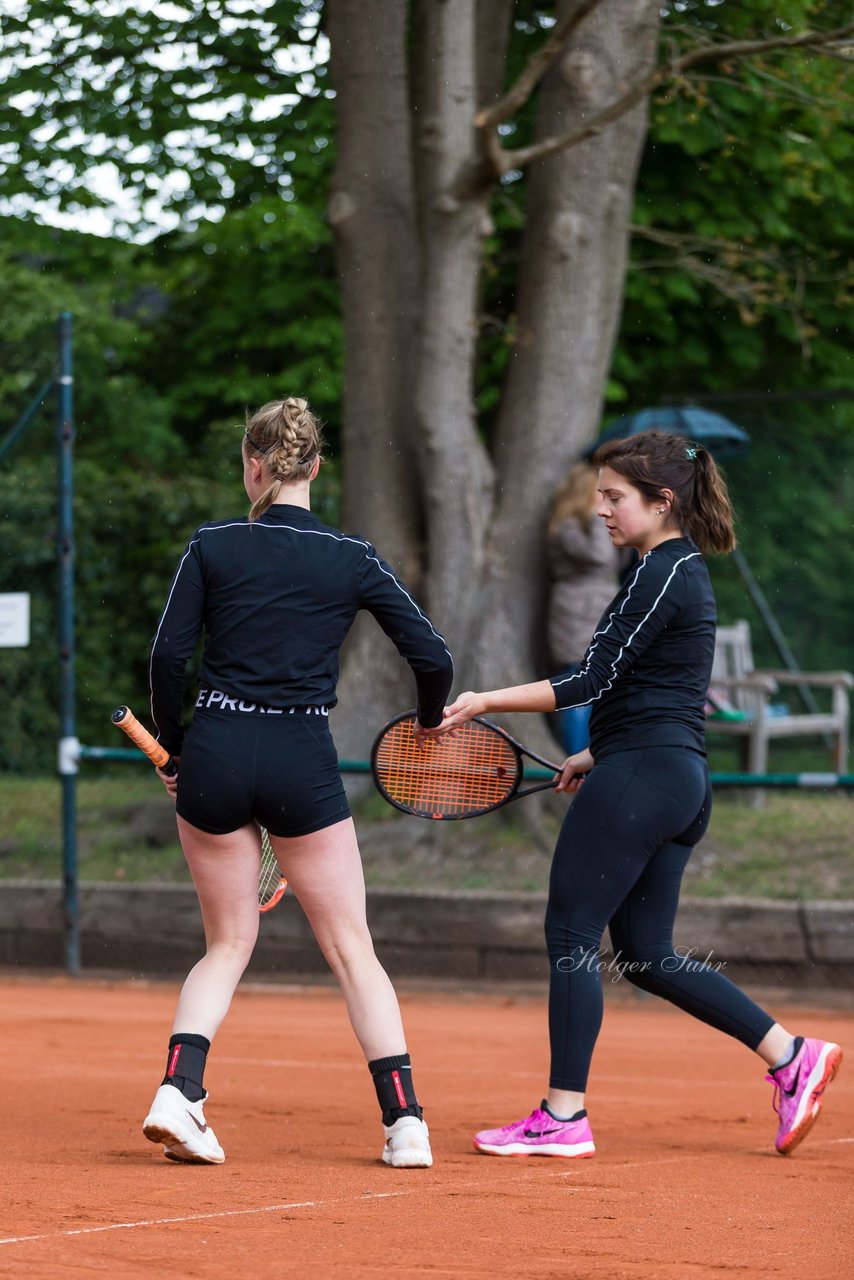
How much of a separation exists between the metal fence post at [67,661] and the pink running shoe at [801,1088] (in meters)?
5.23

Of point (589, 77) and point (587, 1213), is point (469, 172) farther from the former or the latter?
point (587, 1213)

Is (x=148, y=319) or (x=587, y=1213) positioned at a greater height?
(x=148, y=319)

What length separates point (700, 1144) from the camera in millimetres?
5148

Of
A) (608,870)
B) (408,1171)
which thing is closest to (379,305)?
(608,870)

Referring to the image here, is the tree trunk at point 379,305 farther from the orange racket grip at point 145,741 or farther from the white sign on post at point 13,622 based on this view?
the orange racket grip at point 145,741

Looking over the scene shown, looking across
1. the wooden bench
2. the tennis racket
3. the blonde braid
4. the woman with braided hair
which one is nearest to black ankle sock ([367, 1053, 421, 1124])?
the woman with braided hair

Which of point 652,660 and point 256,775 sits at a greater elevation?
point 652,660

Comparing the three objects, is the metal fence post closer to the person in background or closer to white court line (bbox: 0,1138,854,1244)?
the person in background

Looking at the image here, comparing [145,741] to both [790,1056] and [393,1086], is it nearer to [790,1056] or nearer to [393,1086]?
[393,1086]

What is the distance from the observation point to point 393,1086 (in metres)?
4.45

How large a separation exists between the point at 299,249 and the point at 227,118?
1.95 metres

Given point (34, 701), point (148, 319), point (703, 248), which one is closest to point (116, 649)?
point (34, 701)

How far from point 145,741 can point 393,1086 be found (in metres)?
1.04

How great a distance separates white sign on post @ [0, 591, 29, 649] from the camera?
9.44 metres
